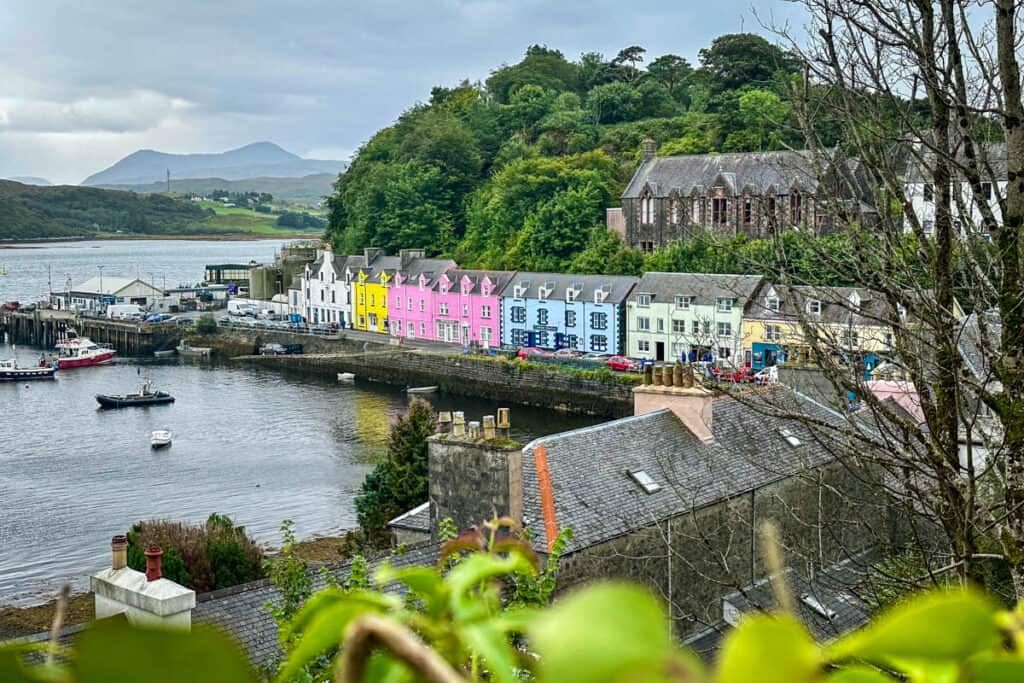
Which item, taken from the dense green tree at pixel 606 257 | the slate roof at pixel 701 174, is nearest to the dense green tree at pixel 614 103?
the slate roof at pixel 701 174

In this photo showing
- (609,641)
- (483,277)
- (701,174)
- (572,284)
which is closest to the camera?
(609,641)

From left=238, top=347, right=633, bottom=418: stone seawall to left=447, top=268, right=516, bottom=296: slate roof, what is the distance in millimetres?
4630

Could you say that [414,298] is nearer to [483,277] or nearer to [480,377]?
[483,277]

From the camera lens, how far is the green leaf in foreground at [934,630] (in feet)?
2.48

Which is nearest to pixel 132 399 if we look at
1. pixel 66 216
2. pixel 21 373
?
pixel 21 373

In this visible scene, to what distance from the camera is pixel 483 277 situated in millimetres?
57062

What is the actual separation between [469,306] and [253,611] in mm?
45221

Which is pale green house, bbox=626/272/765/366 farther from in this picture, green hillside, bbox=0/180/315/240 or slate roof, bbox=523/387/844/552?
green hillside, bbox=0/180/315/240

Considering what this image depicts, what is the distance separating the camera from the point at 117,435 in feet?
139

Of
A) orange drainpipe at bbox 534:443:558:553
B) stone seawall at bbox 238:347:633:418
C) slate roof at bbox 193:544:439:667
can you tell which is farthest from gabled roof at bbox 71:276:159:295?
A: slate roof at bbox 193:544:439:667

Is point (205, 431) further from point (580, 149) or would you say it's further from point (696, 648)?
point (580, 149)

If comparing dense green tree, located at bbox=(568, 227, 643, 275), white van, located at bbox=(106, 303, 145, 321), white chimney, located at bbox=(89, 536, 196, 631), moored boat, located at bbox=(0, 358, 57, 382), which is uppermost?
dense green tree, located at bbox=(568, 227, 643, 275)

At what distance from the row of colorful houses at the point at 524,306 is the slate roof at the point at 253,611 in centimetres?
2707

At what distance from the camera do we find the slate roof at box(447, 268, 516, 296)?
5609 centimetres
